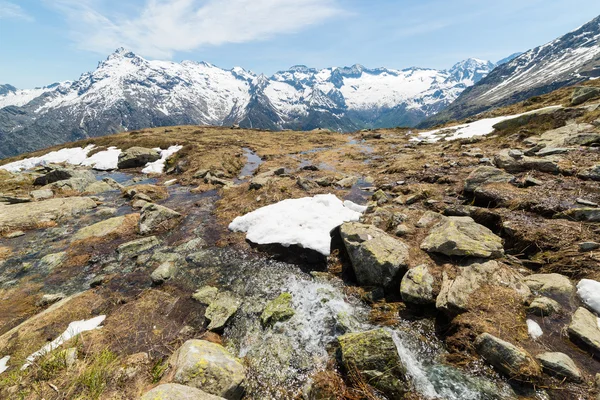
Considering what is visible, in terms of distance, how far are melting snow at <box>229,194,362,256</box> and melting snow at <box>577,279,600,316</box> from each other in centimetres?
911

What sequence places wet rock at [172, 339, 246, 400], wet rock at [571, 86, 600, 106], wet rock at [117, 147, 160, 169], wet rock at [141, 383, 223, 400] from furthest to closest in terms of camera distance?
wet rock at [117, 147, 160, 169], wet rock at [571, 86, 600, 106], wet rock at [172, 339, 246, 400], wet rock at [141, 383, 223, 400]

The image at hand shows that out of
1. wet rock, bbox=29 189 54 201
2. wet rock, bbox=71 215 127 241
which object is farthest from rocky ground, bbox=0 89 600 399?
wet rock, bbox=29 189 54 201

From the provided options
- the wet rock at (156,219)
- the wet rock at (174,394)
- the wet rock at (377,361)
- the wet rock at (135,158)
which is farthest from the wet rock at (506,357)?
the wet rock at (135,158)

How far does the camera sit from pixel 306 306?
32.9 ft

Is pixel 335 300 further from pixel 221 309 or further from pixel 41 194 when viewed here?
pixel 41 194

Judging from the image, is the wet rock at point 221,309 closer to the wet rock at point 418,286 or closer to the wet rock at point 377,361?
the wet rock at point 377,361

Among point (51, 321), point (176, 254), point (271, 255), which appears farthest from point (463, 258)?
point (51, 321)

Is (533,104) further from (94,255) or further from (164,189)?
(94,255)

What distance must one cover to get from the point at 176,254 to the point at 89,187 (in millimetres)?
22514

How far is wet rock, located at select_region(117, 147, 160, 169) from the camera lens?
41.6m

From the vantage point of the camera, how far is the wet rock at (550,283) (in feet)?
27.2

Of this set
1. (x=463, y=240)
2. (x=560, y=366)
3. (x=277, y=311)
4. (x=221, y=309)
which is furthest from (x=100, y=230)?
(x=560, y=366)

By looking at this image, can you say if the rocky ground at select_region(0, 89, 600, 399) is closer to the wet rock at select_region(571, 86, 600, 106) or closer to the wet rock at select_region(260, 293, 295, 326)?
the wet rock at select_region(260, 293, 295, 326)

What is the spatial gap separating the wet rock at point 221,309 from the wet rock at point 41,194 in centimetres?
2702
